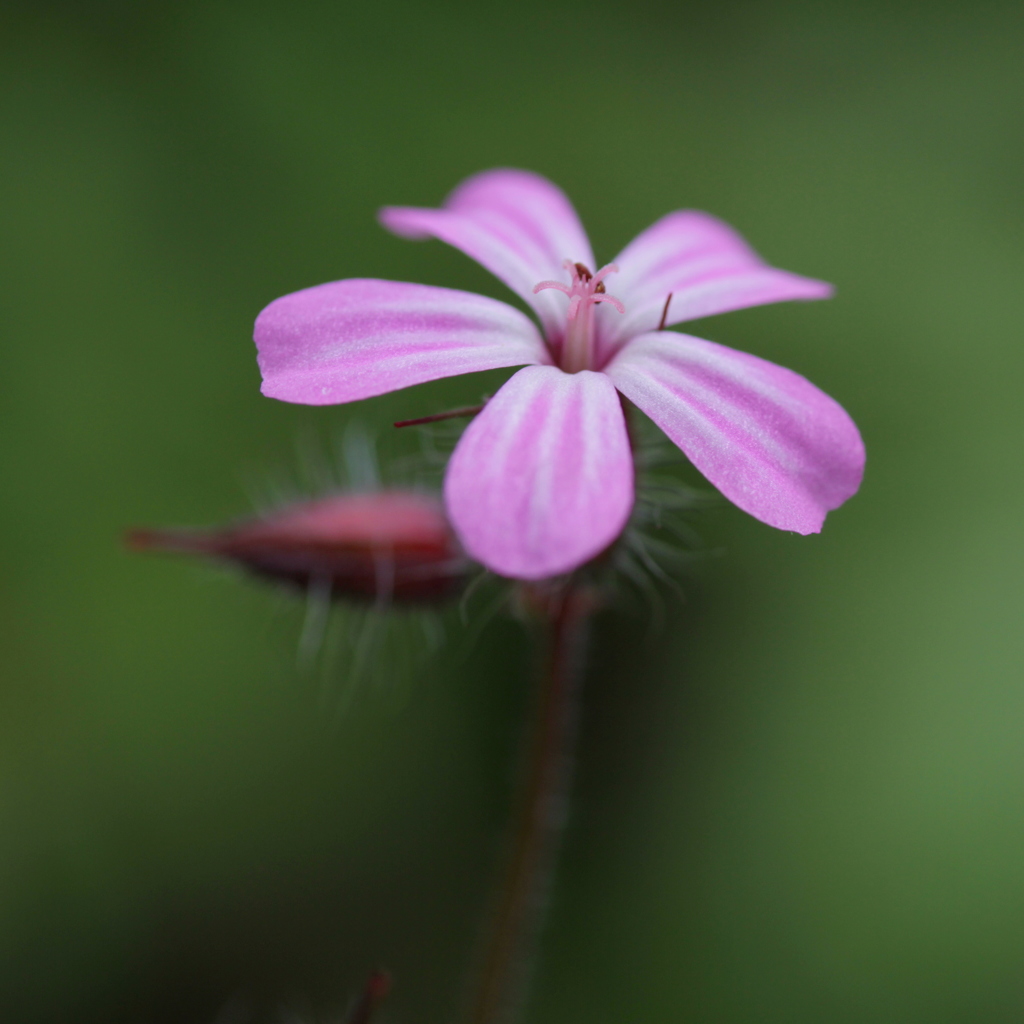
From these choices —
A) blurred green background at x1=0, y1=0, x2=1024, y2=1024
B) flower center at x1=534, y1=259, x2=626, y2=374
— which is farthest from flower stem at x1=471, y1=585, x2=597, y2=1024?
blurred green background at x1=0, y1=0, x2=1024, y2=1024

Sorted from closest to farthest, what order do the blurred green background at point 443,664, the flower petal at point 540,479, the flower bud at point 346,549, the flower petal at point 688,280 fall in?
the flower petal at point 540,479, the flower petal at point 688,280, the flower bud at point 346,549, the blurred green background at point 443,664

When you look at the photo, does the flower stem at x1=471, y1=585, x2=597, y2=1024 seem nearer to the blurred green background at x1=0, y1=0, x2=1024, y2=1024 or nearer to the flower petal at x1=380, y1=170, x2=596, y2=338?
the flower petal at x1=380, y1=170, x2=596, y2=338

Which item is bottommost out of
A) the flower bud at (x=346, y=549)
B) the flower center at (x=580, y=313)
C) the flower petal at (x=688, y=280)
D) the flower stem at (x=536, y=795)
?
the flower stem at (x=536, y=795)

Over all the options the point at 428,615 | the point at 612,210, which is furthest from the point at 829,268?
the point at 428,615

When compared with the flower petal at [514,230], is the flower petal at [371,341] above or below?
below

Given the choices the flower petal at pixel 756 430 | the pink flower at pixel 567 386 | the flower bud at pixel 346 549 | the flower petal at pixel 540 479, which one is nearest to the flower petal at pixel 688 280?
the pink flower at pixel 567 386

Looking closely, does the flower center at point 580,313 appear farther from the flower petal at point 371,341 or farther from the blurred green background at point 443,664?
the blurred green background at point 443,664

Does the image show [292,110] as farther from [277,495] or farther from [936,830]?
[936,830]
